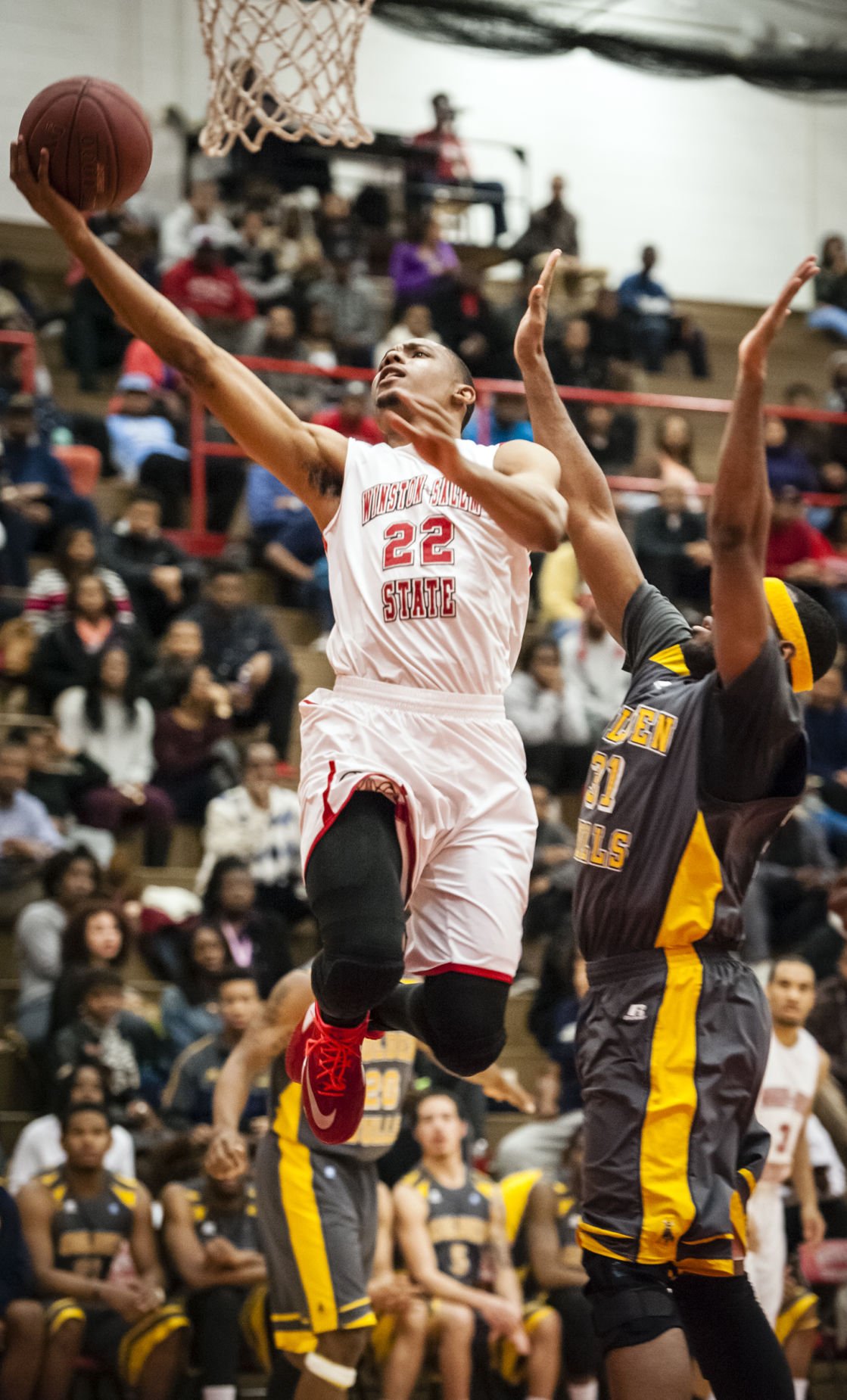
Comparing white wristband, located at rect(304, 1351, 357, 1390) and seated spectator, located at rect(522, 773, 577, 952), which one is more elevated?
seated spectator, located at rect(522, 773, 577, 952)

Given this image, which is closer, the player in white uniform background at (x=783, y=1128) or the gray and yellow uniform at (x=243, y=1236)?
the gray and yellow uniform at (x=243, y=1236)

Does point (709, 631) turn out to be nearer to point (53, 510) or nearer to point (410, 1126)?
point (410, 1126)

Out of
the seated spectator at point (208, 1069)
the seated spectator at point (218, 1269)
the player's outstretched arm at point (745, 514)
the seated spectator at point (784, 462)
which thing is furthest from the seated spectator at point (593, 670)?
the player's outstretched arm at point (745, 514)

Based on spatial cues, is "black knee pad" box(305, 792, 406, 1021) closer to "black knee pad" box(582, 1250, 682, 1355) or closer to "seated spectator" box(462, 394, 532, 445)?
"black knee pad" box(582, 1250, 682, 1355)

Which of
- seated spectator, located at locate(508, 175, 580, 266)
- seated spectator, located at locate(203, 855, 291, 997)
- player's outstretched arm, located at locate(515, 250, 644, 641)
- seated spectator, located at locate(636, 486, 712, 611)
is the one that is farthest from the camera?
seated spectator, located at locate(508, 175, 580, 266)

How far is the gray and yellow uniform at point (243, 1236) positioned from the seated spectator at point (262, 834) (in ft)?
7.04

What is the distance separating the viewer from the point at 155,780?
1046cm

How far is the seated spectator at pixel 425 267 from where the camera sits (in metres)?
15.4

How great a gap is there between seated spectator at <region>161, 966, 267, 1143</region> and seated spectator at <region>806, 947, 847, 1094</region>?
9.79 ft

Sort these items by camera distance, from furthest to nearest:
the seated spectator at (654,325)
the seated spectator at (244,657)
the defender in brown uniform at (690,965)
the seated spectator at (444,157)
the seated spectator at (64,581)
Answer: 1. the seated spectator at (444,157)
2. the seated spectator at (654,325)
3. the seated spectator at (244,657)
4. the seated spectator at (64,581)
5. the defender in brown uniform at (690,965)

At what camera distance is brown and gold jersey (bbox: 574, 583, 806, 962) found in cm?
448

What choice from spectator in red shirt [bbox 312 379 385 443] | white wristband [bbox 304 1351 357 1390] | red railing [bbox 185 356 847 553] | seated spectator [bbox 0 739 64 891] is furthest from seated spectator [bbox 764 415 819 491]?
white wristband [bbox 304 1351 357 1390]

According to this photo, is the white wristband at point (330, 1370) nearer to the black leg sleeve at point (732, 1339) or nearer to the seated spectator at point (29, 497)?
the black leg sleeve at point (732, 1339)

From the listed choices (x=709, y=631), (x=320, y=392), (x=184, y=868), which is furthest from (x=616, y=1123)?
(x=320, y=392)
